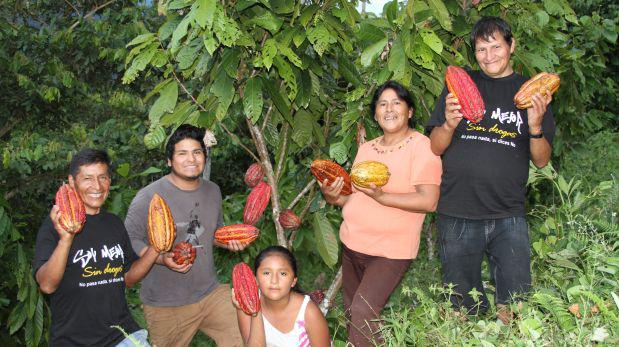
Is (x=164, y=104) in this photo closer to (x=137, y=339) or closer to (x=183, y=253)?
(x=183, y=253)

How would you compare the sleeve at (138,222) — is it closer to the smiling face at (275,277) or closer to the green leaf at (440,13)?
the smiling face at (275,277)

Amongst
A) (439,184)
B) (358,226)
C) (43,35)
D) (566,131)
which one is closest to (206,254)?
(358,226)

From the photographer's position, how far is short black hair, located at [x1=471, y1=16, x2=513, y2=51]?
2.25 metres

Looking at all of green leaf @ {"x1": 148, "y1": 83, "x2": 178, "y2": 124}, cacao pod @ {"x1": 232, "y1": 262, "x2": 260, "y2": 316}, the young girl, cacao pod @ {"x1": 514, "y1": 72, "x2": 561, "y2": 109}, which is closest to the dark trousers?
the young girl

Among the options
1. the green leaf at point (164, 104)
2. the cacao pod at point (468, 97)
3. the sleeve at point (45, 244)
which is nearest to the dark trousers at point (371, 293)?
the cacao pod at point (468, 97)

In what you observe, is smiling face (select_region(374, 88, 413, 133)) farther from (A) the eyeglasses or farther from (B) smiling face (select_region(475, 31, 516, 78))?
(A) the eyeglasses

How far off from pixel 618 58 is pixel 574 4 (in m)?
1.11

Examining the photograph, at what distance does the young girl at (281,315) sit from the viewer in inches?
92.7

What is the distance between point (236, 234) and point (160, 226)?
1.16 feet

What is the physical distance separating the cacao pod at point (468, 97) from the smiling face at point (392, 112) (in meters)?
0.26

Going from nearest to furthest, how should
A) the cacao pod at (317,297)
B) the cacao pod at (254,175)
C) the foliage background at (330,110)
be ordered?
the foliage background at (330,110)
the cacao pod at (254,175)
the cacao pod at (317,297)

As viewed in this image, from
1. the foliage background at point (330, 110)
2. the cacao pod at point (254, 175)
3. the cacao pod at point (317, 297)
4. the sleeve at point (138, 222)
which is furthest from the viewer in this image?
the cacao pod at point (317, 297)

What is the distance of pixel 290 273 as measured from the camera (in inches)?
93.9

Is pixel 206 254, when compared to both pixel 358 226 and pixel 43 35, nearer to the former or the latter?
pixel 358 226
